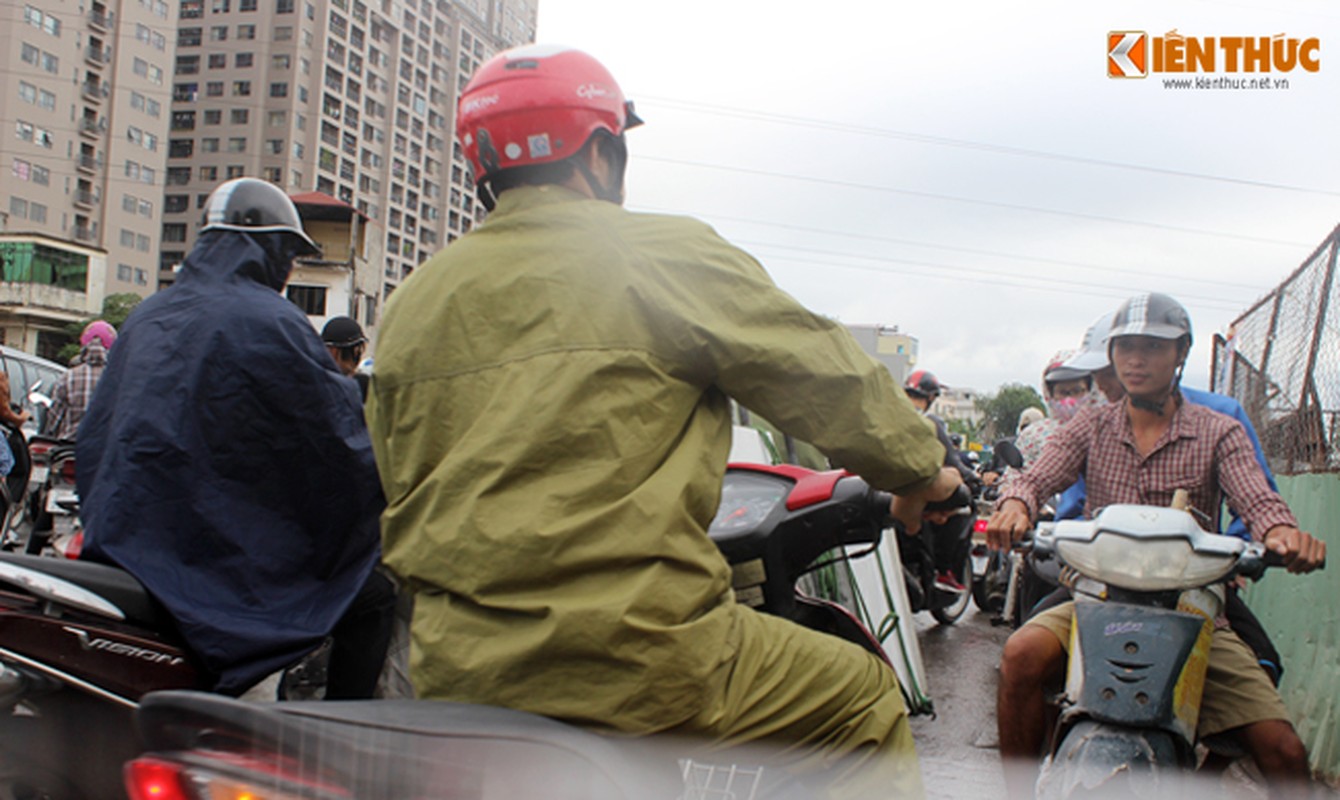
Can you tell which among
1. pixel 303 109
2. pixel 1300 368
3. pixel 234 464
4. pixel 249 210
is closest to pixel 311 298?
pixel 1300 368

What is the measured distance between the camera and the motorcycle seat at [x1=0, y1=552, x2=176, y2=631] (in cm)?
246

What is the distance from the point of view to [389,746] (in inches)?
51.0

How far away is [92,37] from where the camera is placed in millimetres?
73750

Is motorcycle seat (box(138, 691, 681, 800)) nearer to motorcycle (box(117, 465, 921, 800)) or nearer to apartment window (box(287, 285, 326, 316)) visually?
motorcycle (box(117, 465, 921, 800))

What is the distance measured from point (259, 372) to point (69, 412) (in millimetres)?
6190

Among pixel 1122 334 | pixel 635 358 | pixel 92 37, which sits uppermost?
pixel 92 37

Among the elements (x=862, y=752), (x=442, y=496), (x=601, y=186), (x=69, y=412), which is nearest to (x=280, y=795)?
(x=442, y=496)

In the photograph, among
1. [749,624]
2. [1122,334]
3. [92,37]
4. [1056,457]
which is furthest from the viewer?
[92,37]

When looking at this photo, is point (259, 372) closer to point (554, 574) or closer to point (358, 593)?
point (358, 593)

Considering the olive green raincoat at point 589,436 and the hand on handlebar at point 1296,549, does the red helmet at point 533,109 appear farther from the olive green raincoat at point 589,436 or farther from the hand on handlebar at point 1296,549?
the hand on handlebar at point 1296,549

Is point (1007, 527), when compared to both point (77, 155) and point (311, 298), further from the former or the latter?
point (77, 155)

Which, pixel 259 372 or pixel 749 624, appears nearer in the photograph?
pixel 749 624

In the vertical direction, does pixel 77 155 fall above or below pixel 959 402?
above

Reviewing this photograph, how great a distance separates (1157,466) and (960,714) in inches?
115
